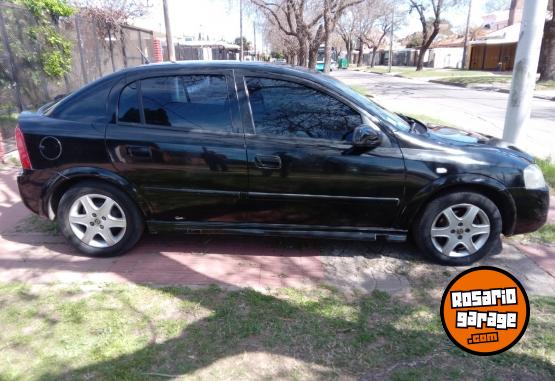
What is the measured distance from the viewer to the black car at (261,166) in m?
3.45

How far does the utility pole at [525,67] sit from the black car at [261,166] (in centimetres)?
225

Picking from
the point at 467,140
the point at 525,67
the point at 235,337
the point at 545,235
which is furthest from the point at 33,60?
the point at 545,235

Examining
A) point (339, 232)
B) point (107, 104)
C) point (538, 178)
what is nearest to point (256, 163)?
point (339, 232)

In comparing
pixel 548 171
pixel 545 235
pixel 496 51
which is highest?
pixel 496 51

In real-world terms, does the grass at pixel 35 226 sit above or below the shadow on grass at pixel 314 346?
above

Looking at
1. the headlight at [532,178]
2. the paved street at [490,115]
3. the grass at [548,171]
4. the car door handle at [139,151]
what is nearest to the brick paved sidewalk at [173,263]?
the car door handle at [139,151]

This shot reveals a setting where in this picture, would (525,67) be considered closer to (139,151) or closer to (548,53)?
(139,151)

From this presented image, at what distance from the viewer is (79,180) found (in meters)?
3.67

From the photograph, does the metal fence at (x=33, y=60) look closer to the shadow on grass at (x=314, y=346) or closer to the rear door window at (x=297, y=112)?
the rear door window at (x=297, y=112)

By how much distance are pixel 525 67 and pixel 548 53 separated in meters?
22.1

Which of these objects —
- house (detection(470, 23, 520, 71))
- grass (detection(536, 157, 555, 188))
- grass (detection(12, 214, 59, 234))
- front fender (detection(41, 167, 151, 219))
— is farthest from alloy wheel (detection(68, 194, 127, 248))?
house (detection(470, 23, 520, 71))

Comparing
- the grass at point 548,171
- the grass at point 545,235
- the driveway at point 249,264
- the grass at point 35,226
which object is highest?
the grass at point 548,171

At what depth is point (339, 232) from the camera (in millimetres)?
3668

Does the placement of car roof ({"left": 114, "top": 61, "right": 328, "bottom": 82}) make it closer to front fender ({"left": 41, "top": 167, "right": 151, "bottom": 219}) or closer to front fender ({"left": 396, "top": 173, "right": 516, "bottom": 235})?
front fender ({"left": 41, "top": 167, "right": 151, "bottom": 219})
